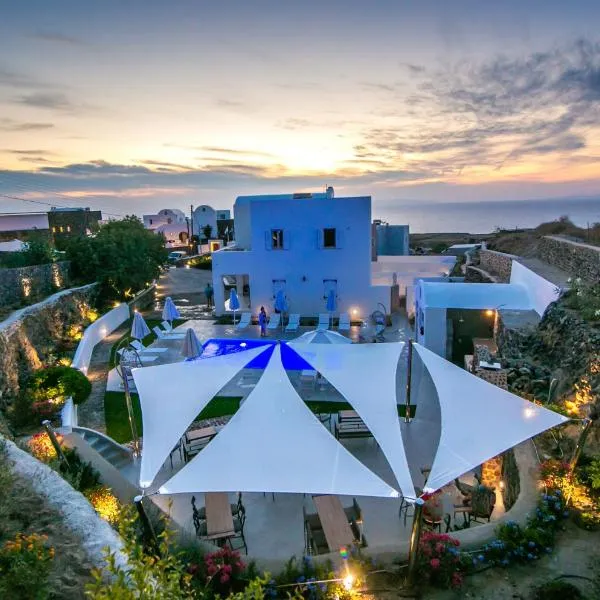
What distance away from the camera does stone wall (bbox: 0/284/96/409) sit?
12.0 m

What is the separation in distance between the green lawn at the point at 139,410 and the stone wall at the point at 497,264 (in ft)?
39.2

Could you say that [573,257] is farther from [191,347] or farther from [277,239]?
[191,347]

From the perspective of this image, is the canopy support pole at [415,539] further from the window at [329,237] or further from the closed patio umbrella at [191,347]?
the window at [329,237]

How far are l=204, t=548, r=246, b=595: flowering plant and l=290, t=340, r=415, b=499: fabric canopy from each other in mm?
2306

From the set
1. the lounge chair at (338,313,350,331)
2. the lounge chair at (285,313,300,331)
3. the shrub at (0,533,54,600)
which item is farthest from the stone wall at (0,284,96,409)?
the lounge chair at (338,313,350,331)

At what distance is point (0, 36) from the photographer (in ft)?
44.7

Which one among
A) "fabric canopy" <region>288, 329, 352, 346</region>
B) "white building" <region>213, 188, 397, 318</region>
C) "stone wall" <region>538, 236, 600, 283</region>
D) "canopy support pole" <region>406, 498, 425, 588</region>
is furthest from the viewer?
"white building" <region>213, 188, 397, 318</region>

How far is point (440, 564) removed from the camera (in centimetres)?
547

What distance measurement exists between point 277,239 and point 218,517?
15614 millimetres

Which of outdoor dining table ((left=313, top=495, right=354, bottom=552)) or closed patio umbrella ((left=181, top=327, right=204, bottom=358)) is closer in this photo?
outdoor dining table ((left=313, top=495, right=354, bottom=552))

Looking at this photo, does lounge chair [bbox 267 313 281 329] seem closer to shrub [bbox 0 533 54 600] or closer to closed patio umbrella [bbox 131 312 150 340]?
closed patio umbrella [bbox 131 312 150 340]

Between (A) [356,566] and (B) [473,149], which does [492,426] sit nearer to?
(A) [356,566]

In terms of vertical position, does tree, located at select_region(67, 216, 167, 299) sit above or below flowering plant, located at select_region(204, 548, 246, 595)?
above

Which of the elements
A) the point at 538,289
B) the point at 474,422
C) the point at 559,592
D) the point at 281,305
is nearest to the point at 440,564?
the point at 559,592
